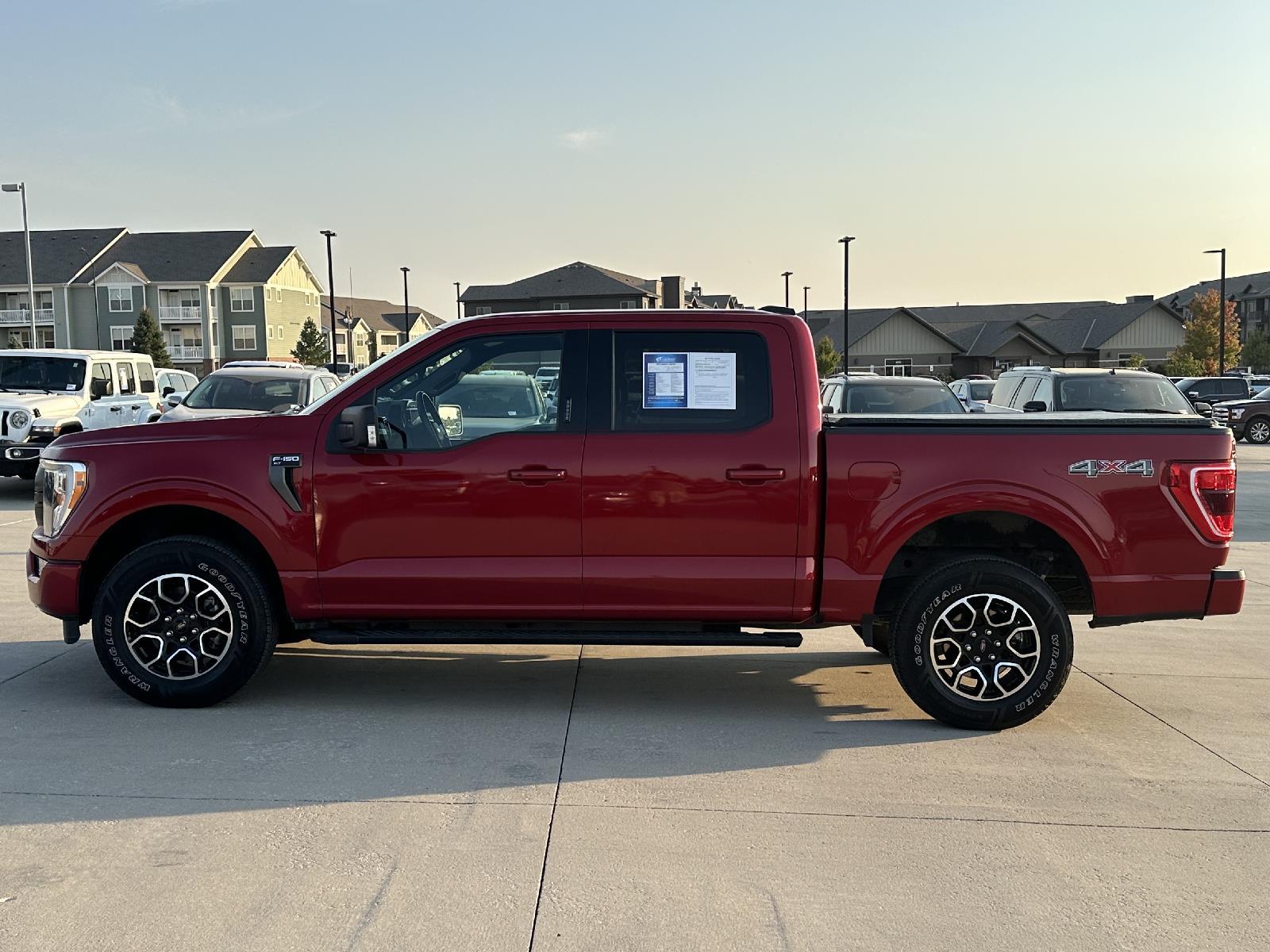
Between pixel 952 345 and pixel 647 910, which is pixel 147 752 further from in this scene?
pixel 952 345

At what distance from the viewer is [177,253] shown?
76.0 m

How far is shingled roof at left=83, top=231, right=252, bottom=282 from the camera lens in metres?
74.4

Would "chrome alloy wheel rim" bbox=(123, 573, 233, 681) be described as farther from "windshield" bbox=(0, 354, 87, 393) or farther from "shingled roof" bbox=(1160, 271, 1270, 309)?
"shingled roof" bbox=(1160, 271, 1270, 309)

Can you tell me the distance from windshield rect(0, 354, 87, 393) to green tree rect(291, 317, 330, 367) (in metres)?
60.3

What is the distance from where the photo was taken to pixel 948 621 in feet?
16.9

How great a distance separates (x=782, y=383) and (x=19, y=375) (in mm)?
14173

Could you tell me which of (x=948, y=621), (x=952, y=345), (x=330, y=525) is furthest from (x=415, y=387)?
(x=952, y=345)

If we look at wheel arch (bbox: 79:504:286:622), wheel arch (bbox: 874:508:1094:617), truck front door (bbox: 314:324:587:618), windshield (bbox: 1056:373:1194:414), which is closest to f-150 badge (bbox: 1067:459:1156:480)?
wheel arch (bbox: 874:508:1094:617)

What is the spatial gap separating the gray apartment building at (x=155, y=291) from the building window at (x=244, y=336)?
0.06 metres

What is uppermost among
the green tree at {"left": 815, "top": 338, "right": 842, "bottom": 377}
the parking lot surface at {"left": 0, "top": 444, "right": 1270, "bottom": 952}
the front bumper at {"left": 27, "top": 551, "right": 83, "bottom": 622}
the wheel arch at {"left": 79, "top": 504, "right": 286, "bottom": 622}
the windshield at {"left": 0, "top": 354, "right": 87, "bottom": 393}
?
the green tree at {"left": 815, "top": 338, "right": 842, "bottom": 377}

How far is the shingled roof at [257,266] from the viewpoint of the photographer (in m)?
75.7

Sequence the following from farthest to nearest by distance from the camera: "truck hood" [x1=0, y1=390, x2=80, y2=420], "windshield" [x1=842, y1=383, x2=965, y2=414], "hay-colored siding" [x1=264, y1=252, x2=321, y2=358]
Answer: "hay-colored siding" [x1=264, y1=252, x2=321, y2=358] → "windshield" [x1=842, y1=383, x2=965, y2=414] → "truck hood" [x1=0, y1=390, x2=80, y2=420]

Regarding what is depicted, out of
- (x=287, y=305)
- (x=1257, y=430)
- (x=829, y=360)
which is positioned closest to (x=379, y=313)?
(x=287, y=305)

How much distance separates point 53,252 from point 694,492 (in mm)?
81728
